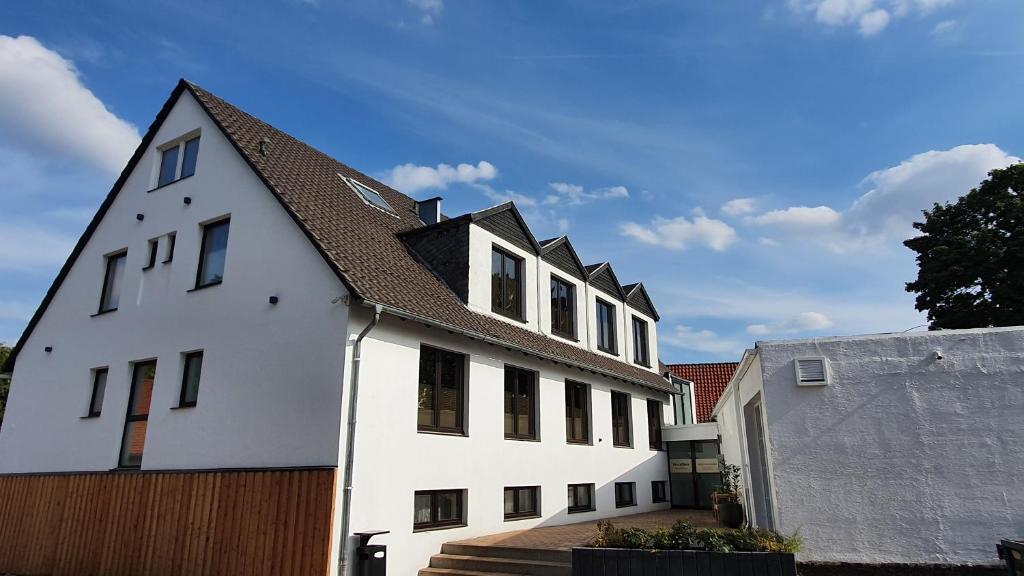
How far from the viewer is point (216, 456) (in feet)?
33.6

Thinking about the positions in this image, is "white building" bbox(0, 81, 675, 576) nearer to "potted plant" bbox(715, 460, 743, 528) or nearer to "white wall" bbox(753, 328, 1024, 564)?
"potted plant" bbox(715, 460, 743, 528)

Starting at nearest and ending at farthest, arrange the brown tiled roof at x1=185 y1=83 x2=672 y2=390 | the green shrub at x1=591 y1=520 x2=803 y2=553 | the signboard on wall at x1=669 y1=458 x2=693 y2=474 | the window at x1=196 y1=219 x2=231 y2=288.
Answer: the green shrub at x1=591 y1=520 x2=803 y2=553 < the brown tiled roof at x1=185 y1=83 x2=672 y2=390 < the window at x1=196 y1=219 x2=231 y2=288 < the signboard on wall at x1=669 y1=458 x2=693 y2=474

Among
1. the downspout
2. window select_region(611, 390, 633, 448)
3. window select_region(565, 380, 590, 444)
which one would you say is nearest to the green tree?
window select_region(611, 390, 633, 448)

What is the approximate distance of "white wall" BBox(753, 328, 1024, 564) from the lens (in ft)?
26.8

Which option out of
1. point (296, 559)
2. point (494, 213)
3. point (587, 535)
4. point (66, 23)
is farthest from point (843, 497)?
point (66, 23)

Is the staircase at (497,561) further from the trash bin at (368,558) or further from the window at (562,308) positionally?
the window at (562,308)

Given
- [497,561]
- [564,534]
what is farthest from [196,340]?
[564,534]

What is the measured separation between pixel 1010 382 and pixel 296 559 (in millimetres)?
10017

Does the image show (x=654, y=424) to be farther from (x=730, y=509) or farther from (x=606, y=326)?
(x=730, y=509)

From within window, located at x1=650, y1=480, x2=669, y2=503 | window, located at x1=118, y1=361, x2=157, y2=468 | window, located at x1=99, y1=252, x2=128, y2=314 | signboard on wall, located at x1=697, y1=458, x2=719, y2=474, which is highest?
window, located at x1=99, y1=252, x2=128, y2=314

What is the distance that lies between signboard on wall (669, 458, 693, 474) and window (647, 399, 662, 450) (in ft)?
2.13

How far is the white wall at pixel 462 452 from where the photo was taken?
9555mm

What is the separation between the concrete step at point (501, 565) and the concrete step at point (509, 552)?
0.23 feet

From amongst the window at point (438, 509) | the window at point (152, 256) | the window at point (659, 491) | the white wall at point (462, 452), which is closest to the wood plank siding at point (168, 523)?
the white wall at point (462, 452)
